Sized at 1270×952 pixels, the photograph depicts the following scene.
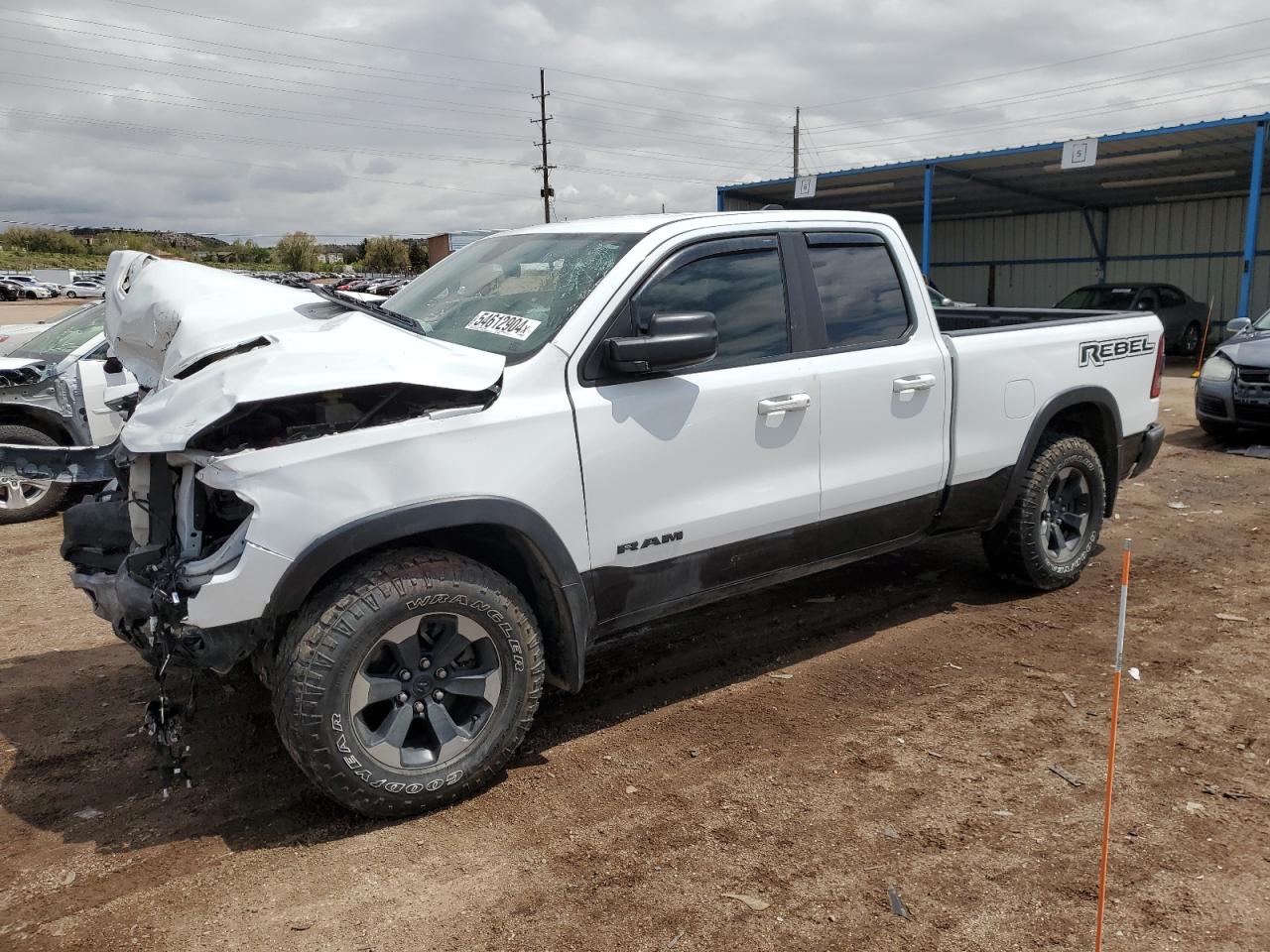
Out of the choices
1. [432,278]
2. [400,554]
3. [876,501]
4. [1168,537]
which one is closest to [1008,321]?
[1168,537]

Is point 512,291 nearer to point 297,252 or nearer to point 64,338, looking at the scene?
point 64,338

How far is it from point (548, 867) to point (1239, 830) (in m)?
2.26

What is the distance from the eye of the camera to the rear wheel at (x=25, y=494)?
312 inches

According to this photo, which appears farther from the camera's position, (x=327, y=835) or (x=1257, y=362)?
(x=1257, y=362)

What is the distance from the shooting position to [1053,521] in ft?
18.2

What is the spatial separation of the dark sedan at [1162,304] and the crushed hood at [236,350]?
1719 cm

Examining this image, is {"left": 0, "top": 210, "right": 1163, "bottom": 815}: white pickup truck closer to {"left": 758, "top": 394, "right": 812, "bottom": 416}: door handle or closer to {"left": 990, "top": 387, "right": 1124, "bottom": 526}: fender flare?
{"left": 758, "top": 394, "right": 812, "bottom": 416}: door handle

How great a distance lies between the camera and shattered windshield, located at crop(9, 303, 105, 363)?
28.1ft

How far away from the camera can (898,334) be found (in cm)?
462

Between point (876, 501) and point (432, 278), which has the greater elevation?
point (432, 278)

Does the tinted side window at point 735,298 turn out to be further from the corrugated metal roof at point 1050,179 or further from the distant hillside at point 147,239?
the distant hillside at point 147,239

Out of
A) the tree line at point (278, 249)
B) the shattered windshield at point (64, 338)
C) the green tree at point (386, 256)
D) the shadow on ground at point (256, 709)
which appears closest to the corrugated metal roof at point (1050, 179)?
the shadow on ground at point (256, 709)

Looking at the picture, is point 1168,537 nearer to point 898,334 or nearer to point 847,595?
point 847,595

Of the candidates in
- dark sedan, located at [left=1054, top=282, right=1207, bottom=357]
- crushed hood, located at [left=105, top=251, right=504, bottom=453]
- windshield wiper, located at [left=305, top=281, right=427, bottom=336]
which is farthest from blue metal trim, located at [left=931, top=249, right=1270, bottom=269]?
crushed hood, located at [left=105, top=251, right=504, bottom=453]
